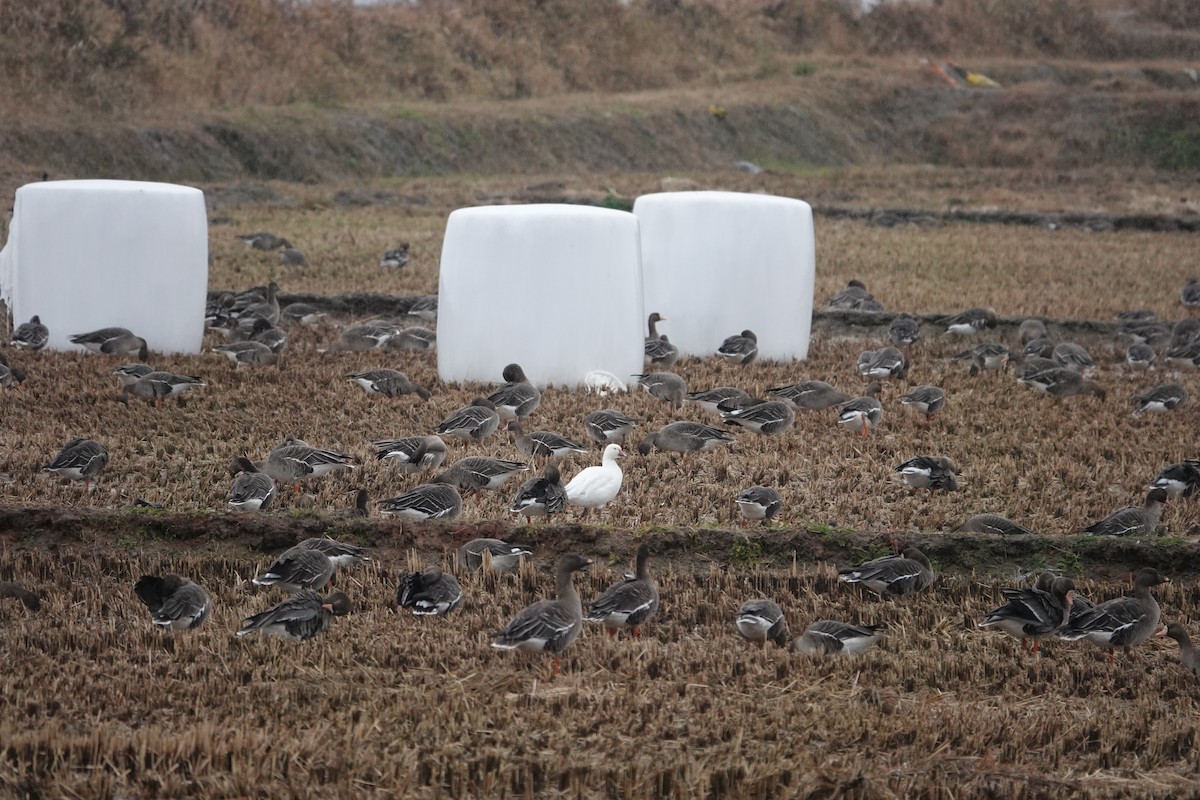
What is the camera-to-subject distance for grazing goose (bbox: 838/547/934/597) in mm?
8023

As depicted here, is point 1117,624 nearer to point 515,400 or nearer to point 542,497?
point 542,497

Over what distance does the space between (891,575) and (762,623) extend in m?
1.10

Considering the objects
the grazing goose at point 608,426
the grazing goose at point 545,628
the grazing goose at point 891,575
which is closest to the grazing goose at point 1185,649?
the grazing goose at point 891,575

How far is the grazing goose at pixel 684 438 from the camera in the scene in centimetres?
1109

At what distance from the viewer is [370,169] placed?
3488cm

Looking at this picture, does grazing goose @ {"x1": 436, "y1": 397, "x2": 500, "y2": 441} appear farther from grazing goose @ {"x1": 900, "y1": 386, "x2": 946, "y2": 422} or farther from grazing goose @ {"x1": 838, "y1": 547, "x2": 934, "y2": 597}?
grazing goose @ {"x1": 838, "y1": 547, "x2": 934, "y2": 597}

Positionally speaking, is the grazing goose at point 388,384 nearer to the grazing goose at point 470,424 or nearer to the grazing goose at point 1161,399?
the grazing goose at point 470,424

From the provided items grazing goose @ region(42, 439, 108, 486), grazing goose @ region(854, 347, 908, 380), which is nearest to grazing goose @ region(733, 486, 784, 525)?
grazing goose @ region(42, 439, 108, 486)

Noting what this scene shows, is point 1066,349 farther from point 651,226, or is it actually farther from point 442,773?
point 442,773

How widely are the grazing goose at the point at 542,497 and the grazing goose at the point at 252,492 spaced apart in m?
1.55

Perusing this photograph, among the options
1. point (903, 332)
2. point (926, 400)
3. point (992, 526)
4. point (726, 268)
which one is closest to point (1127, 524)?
point (992, 526)

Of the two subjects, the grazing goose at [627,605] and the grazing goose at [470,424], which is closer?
the grazing goose at [627,605]

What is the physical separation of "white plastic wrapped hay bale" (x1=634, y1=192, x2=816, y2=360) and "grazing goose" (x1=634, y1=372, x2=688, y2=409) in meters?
2.39

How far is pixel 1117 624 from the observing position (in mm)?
7297
